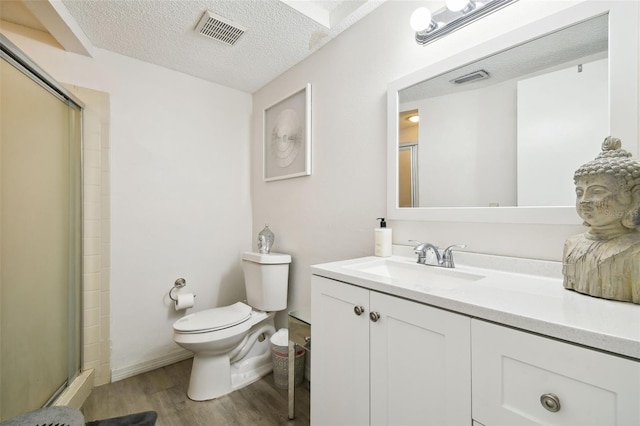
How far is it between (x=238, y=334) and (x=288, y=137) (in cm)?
136

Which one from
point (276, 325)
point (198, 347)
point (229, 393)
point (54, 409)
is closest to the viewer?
point (54, 409)

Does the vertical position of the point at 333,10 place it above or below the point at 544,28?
above

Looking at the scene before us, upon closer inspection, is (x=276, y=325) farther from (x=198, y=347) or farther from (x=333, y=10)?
(x=333, y=10)

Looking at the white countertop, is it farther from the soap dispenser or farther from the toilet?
the toilet

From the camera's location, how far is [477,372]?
693 mm

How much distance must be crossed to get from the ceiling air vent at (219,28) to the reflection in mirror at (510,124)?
104cm

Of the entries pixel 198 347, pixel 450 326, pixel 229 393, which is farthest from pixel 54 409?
pixel 450 326

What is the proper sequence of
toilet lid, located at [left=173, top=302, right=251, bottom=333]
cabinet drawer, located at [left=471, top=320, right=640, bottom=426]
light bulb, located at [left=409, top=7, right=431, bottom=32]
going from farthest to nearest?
toilet lid, located at [left=173, top=302, right=251, bottom=333] < light bulb, located at [left=409, top=7, right=431, bottom=32] < cabinet drawer, located at [left=471, top=320, right=640, bottom=426]

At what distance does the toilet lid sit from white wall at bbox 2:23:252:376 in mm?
461

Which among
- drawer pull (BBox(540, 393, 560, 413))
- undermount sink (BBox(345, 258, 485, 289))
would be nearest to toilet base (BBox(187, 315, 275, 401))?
undermount sink (BBox(345, 258, 485, 289))

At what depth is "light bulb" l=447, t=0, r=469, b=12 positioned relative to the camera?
43.5 inches

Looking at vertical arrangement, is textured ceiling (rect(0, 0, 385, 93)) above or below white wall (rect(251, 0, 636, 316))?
above

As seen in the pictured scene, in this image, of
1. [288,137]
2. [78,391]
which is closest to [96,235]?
[78,391]

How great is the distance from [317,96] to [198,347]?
5.53 ft
